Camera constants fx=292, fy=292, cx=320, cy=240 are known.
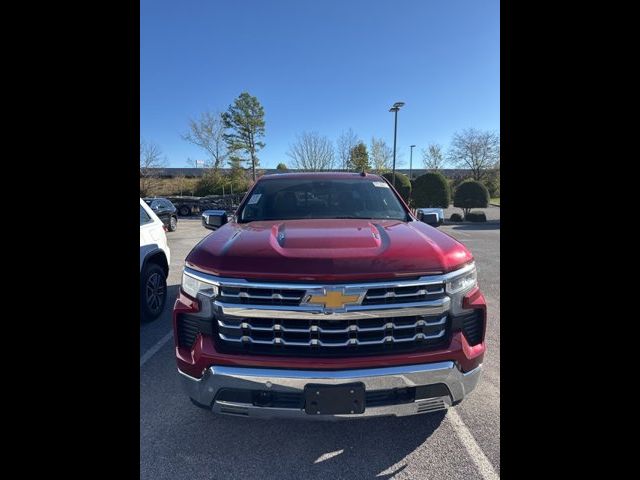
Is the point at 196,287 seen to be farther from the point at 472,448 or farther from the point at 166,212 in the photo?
the point at 166,212

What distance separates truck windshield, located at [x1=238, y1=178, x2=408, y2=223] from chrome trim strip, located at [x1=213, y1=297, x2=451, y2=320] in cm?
133

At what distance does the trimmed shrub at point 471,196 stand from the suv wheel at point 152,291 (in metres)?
22.7

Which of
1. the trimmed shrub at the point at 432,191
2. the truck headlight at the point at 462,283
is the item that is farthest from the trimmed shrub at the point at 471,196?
the truck headlight at the point at 462,283

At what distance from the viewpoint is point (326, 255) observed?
1.69 meters

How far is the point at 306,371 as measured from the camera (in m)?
1.58

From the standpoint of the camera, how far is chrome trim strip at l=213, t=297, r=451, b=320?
63.1 inches

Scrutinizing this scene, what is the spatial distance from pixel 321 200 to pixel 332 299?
1.75 m

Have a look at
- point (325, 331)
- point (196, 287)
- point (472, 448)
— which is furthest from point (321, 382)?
point (472, 448)
